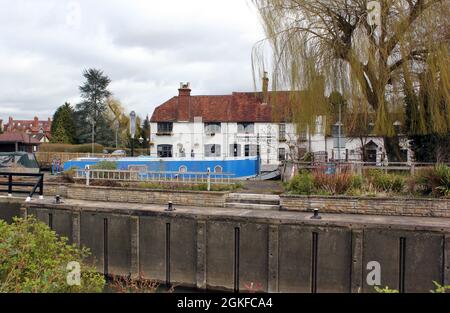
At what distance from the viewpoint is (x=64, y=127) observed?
5962cm

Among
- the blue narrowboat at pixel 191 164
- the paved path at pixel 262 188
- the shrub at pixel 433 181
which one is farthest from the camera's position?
the blue narrowboat at pixel 191 164

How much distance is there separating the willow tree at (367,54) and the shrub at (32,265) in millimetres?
12730

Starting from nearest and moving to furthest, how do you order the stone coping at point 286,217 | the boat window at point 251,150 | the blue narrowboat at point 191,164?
the stone coping at point 286,217 < the blue narrowboat at point 191,164 < the boat window at point 251,150

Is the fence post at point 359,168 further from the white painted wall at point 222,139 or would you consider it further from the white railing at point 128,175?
the white painted wall at point 222,139

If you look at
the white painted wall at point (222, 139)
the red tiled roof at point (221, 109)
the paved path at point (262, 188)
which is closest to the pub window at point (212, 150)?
the white painted wall at point (222, 139)

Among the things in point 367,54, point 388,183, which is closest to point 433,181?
point 388,183

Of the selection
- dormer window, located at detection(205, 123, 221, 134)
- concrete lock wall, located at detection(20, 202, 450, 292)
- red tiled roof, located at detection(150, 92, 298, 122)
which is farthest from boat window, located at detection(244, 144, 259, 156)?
concrete lock wall, located at detection(20, 202, 450, 292)

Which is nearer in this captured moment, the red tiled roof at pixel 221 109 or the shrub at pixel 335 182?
the shrub at pixel 335 182

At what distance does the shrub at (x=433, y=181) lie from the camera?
1216 centimetres

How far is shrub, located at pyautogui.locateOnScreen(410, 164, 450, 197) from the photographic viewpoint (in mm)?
12164

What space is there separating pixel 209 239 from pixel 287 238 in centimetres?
217

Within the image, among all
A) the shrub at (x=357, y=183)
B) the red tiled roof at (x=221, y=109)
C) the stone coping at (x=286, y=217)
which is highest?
the red tiled roof at (x=221, y=109)

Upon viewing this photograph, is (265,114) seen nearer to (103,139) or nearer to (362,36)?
(362,36)

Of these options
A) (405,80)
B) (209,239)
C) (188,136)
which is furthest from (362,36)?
(188,136)
